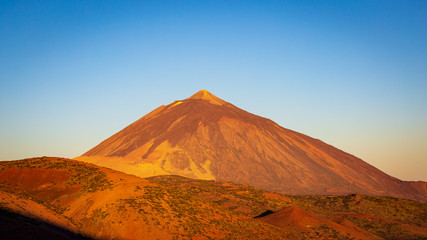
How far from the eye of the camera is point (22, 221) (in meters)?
21.2

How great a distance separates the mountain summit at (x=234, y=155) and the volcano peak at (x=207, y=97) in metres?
1.25

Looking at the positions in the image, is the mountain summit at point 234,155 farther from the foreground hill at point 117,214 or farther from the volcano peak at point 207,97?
the foreground hill at point 117,214

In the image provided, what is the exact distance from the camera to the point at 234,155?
128625mm

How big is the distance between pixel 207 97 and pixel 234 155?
4626cm

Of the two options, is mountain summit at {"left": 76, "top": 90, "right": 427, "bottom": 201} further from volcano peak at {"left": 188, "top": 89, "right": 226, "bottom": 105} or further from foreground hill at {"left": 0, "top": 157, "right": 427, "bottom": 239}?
foreground hill at {"left": 0, "top": 157, "right": 427, "bottom": 239}

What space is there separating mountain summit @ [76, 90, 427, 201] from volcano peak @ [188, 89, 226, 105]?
4.11ft

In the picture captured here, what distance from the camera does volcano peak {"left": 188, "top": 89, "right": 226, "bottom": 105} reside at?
165 m

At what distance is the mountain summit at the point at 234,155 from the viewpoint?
115600 millimetres

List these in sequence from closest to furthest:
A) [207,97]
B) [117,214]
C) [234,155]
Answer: [117,214], [234,155], [207,97]

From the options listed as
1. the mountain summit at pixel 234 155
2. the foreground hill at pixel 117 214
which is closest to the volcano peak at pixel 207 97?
the mountain summit at pixel 234 155

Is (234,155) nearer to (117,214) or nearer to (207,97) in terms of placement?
(207,97)

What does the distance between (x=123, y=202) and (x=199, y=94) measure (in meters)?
143

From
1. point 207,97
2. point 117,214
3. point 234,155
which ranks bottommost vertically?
point 117,214

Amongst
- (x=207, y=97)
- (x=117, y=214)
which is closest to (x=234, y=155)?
(x=207, y=97)
